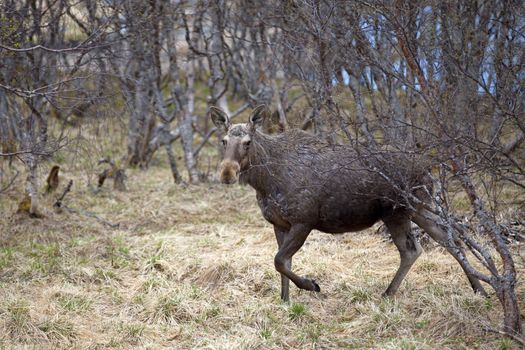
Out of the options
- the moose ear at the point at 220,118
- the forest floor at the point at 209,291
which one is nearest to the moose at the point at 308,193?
the moose ear at the point at 220,118

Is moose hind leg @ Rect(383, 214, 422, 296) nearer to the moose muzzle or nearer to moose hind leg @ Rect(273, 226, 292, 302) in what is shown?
moose hind leg @ Rect(273, 226, 292, 302)

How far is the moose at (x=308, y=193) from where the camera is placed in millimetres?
7516

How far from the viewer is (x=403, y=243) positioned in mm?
8000

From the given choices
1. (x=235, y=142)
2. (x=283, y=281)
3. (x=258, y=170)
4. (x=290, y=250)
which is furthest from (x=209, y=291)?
(x=235, y=142)

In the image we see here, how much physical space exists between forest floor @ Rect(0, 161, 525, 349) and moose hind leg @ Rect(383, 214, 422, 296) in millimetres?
207

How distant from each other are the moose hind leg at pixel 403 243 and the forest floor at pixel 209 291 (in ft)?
0.68

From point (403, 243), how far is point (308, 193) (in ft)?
4.55

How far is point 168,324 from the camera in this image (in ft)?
23.4

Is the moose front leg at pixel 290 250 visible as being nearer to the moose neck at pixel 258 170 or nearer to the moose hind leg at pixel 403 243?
the moose neck at pixel 258 170

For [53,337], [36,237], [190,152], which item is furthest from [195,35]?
[53,337]

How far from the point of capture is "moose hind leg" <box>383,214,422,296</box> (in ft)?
25.8

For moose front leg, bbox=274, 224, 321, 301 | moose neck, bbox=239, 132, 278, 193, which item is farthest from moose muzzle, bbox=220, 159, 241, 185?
moose front leg, bbox=274, 224, 321, 301

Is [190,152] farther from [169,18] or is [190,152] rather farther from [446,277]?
[446,277]

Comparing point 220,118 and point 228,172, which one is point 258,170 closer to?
point 228,172
